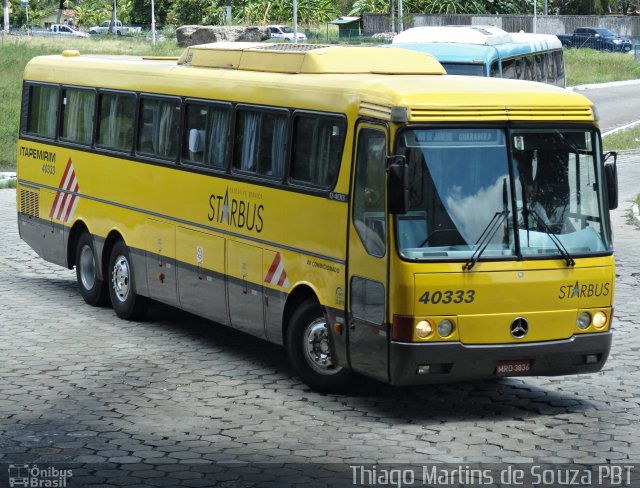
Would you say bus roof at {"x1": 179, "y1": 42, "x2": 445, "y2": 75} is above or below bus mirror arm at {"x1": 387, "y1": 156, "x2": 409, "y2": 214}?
above

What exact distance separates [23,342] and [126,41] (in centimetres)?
7205

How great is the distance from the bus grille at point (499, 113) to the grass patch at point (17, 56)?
26.6m

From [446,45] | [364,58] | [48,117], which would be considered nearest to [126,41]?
[446,45]

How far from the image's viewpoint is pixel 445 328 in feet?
34.4

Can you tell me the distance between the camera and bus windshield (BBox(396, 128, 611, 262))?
10.6 metres

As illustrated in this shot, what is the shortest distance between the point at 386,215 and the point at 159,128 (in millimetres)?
4968

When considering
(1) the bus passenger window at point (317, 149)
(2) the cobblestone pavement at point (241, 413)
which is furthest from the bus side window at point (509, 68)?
(1) the bus passenger window at point (317, 149)

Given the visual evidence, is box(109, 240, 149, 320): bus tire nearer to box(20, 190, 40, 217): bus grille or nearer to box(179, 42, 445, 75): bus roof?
box(20, 190, 40, 217): bus grille

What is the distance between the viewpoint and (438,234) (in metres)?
10.6

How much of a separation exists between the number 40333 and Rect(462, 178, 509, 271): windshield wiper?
7.4 inches

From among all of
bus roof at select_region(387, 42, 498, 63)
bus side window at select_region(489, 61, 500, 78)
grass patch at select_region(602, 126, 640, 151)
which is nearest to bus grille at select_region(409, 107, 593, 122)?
bus roof at select_region(387, 42, 498, 63)

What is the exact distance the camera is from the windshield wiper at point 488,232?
1050 cm

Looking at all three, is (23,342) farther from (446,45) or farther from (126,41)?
(126,41)

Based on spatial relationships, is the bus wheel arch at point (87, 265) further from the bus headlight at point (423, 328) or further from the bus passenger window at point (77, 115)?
the bus headlight at point (423, 328)
